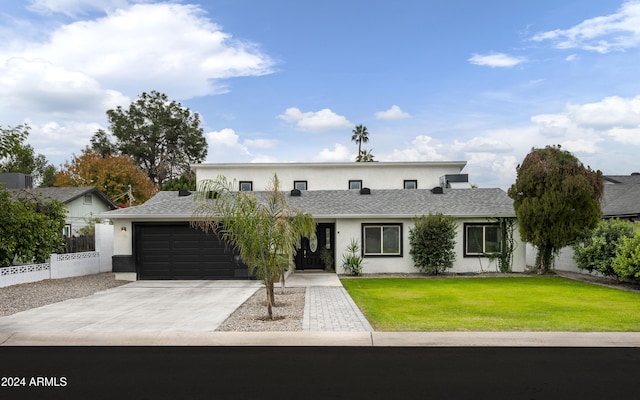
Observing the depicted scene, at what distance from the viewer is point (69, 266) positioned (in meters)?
19.2

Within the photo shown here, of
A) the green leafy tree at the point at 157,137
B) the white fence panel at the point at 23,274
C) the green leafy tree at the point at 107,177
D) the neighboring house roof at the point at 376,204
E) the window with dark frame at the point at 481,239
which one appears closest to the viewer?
the white fence panel at the point at 23,274

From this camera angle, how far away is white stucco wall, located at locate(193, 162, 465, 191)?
1130 inches

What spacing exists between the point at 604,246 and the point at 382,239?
8.17 meters

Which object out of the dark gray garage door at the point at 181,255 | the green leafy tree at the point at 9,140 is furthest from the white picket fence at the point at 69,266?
the green leafy tree at the point at 9,140

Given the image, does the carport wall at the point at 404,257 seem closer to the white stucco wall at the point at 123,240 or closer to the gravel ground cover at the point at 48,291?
the white stucco wall at the point at 123,240

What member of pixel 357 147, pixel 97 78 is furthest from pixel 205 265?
pixel 357 147

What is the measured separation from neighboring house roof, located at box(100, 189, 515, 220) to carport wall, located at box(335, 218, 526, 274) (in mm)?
447

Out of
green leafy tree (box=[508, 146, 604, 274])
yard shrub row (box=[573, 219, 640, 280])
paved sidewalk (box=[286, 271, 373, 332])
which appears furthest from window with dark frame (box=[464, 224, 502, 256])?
paved sidewalk (box=[286, 271, 373, 332])

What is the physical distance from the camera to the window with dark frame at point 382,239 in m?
20.0

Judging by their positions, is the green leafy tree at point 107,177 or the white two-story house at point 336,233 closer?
the white two-story house at point 336,233

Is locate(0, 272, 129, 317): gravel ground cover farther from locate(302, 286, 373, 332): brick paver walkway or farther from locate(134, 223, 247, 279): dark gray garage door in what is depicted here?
locate(302, 286, 373, 332): brick paver walkway

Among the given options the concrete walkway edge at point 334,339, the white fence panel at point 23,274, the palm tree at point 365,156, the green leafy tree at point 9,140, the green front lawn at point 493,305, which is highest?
the palm tree at point 365,156

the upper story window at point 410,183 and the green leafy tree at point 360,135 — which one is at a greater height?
the green leafy tree at point 360,135

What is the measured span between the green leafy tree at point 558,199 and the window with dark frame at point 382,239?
501cm
